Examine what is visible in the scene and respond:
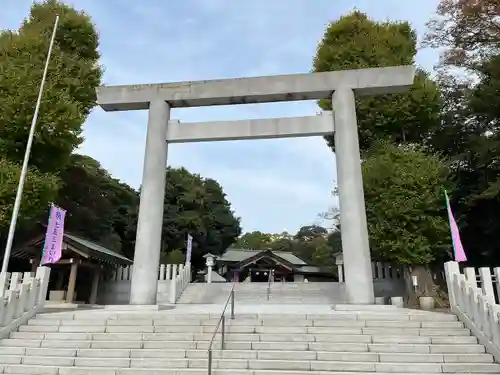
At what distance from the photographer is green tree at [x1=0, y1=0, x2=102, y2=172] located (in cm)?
1340

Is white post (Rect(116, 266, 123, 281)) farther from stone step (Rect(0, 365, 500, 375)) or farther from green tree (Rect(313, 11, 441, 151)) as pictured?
green tree (Rect(313, 11, 441, 151))

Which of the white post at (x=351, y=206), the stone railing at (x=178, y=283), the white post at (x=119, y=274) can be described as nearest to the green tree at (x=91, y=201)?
the white post at (x=119, y=274)

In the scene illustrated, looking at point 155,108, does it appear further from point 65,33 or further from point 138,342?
point 65,33

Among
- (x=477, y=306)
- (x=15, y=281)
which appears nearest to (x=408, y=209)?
(x=477, y=306)

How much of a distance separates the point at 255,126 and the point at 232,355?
6.07m

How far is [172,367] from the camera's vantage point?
5289mm

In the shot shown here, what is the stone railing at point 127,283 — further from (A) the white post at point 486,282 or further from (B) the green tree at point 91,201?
(A) the white post at point 486,282

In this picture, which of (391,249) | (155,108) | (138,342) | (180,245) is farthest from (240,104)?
(180,245)

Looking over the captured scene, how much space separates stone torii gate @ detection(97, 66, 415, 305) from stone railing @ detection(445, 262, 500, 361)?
1.78m

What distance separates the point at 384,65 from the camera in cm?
1672

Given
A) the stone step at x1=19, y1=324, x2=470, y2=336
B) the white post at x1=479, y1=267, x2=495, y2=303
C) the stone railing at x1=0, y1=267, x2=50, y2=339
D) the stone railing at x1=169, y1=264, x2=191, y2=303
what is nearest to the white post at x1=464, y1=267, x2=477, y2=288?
the white post at x1=479, y1=267, x2=495, y2=303

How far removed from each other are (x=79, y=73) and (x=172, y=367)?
14802 mm

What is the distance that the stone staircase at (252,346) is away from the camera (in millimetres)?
5195

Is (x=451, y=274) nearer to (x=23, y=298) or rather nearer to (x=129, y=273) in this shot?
(x=23, y=298)
